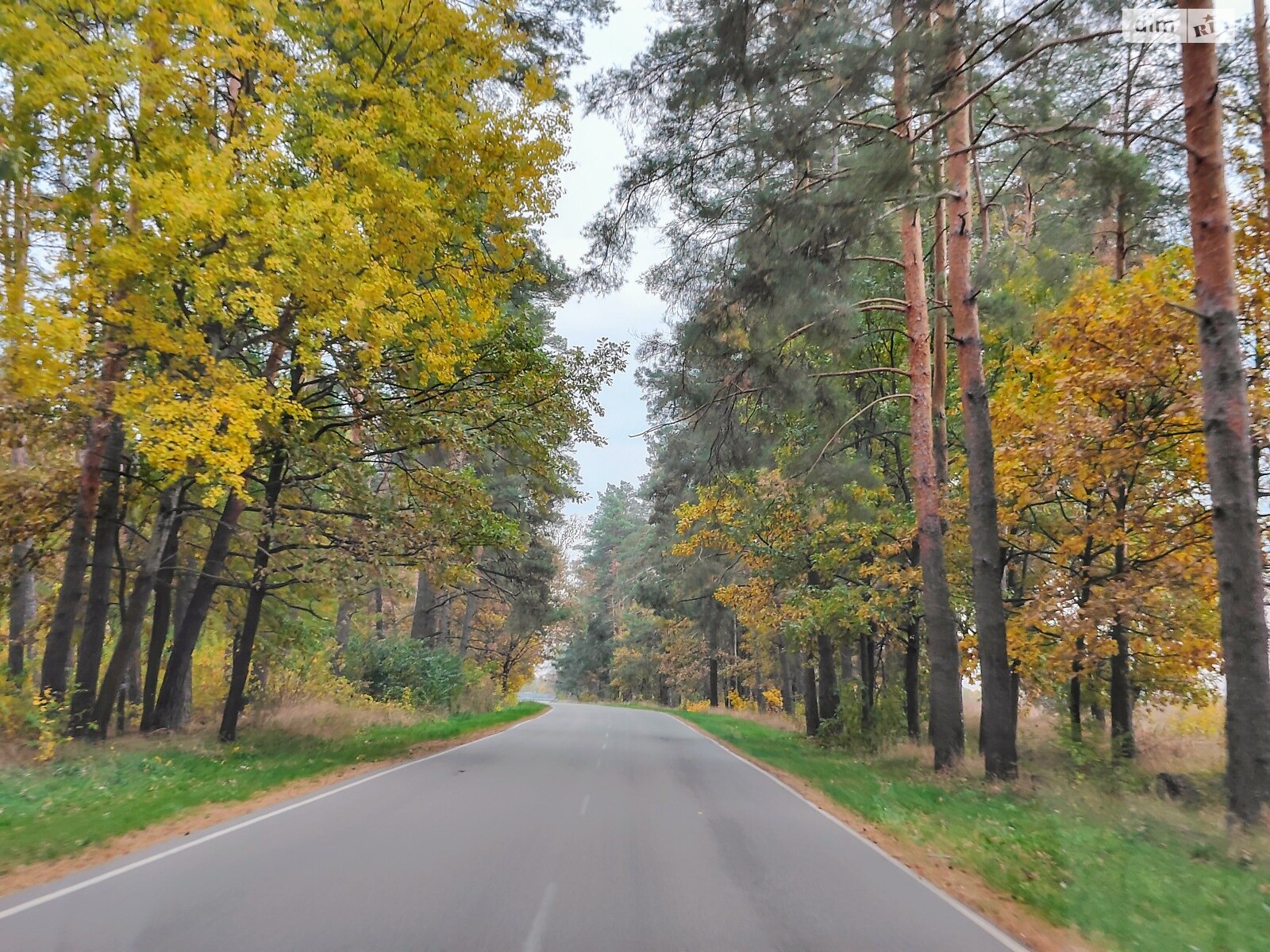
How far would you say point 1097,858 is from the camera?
7883 millimetres

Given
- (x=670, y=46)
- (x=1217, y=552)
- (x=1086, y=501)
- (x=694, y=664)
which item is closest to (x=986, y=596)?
(x=1086, y=501)

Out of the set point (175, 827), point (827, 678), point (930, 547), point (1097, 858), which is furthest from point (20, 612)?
point (1097, 858)

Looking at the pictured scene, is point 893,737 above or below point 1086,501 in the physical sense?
below

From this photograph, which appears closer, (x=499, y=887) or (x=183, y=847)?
(x=499, y=887)

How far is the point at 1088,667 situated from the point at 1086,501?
324 centimetres

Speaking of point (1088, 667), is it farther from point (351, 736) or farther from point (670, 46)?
point (351, 736)

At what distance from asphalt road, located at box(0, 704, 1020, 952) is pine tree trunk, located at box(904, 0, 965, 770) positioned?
4.97m

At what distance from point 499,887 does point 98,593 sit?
10.7 metres

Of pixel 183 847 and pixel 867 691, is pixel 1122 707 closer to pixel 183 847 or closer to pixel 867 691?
pixel 867 691

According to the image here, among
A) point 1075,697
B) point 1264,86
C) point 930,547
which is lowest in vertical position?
point 1075,697

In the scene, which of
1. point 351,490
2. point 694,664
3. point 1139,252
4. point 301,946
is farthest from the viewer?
point 694,664

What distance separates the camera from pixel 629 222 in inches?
564

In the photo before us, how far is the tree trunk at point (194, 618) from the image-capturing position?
1514 centimetres

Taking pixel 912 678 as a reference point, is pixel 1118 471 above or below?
above
